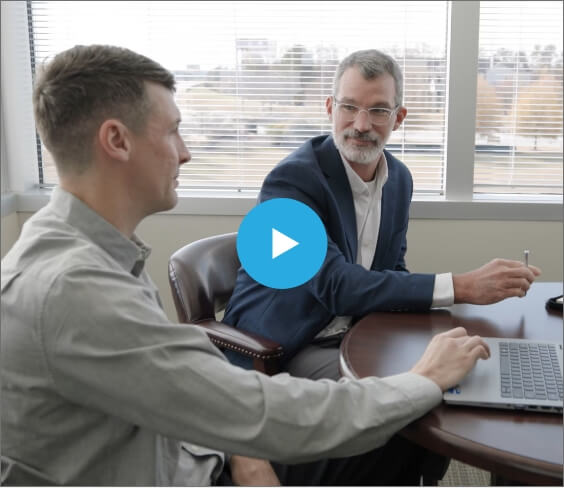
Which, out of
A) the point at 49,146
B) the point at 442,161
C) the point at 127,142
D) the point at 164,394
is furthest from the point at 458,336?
the point at 442,161

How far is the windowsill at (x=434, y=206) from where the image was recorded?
315 centimetres

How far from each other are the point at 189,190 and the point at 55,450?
2.45 meters

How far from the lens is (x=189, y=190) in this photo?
3395 millimetres

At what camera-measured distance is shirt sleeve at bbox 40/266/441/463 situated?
0.94 meters

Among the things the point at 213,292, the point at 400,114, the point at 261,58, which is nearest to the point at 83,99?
the point at 213,292

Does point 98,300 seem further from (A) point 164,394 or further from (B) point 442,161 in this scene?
(B) point 442,161

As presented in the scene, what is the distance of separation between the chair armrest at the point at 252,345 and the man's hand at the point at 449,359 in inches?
22.0

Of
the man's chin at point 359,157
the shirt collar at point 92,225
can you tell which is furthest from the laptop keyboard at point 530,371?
the man's chin at point 359,157

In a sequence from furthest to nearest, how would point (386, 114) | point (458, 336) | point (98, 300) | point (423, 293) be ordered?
1. point (386, 114)
2. point (423, 293)
3. point (458, 336)
4. point (98, 300)

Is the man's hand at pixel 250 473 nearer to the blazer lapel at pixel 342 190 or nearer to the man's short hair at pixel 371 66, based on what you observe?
the blazer lapel at pixel 342 190

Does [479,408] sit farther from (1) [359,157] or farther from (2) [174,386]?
(1) [359,157]

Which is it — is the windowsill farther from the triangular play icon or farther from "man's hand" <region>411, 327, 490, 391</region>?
"man's hand" <region>411, 327, 490, 391</region>

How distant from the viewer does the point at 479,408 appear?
1.18 meters
